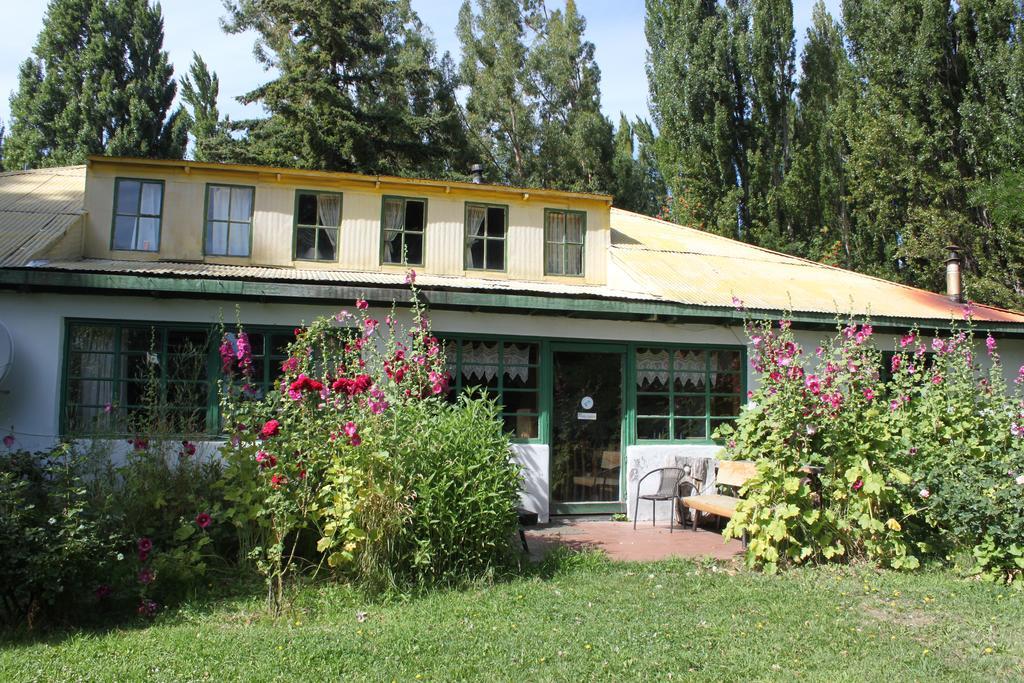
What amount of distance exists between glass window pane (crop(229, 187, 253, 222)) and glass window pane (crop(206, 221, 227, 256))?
22 cm

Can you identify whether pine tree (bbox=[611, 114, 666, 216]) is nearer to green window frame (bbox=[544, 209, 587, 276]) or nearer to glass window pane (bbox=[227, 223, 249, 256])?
green window frame (bbox=[544, 209, 587, 276])

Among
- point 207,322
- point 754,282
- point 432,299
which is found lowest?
point 207,322

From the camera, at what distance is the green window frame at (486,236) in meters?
12.2

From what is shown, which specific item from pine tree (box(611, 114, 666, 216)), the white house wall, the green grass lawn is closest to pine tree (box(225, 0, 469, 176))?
pine tree (box(611, 114, 666, 216))

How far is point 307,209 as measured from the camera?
12.0 metres

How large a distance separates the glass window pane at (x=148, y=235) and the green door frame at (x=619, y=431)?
593 cm

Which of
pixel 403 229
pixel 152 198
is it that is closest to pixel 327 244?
pixel 403 229

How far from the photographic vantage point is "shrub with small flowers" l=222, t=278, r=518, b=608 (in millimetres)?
6031

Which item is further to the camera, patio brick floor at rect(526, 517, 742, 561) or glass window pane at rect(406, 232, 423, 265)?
glass window pane at rect(406, 232, 423, 265)

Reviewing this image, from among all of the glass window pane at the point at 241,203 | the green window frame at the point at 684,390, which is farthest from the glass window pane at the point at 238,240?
the green window frame at the point at 684,390

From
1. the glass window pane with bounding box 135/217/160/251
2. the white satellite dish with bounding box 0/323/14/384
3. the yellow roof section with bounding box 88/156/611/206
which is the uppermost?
the yellow roof section with bounding box 88/156/611/206

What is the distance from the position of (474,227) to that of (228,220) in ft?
11.9

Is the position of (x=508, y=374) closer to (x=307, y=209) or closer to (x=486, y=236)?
(x=486, y=236)

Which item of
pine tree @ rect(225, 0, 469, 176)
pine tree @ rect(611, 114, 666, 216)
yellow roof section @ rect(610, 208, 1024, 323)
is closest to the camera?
yellow roof section @ rect(610, 208, 1024, 323)
